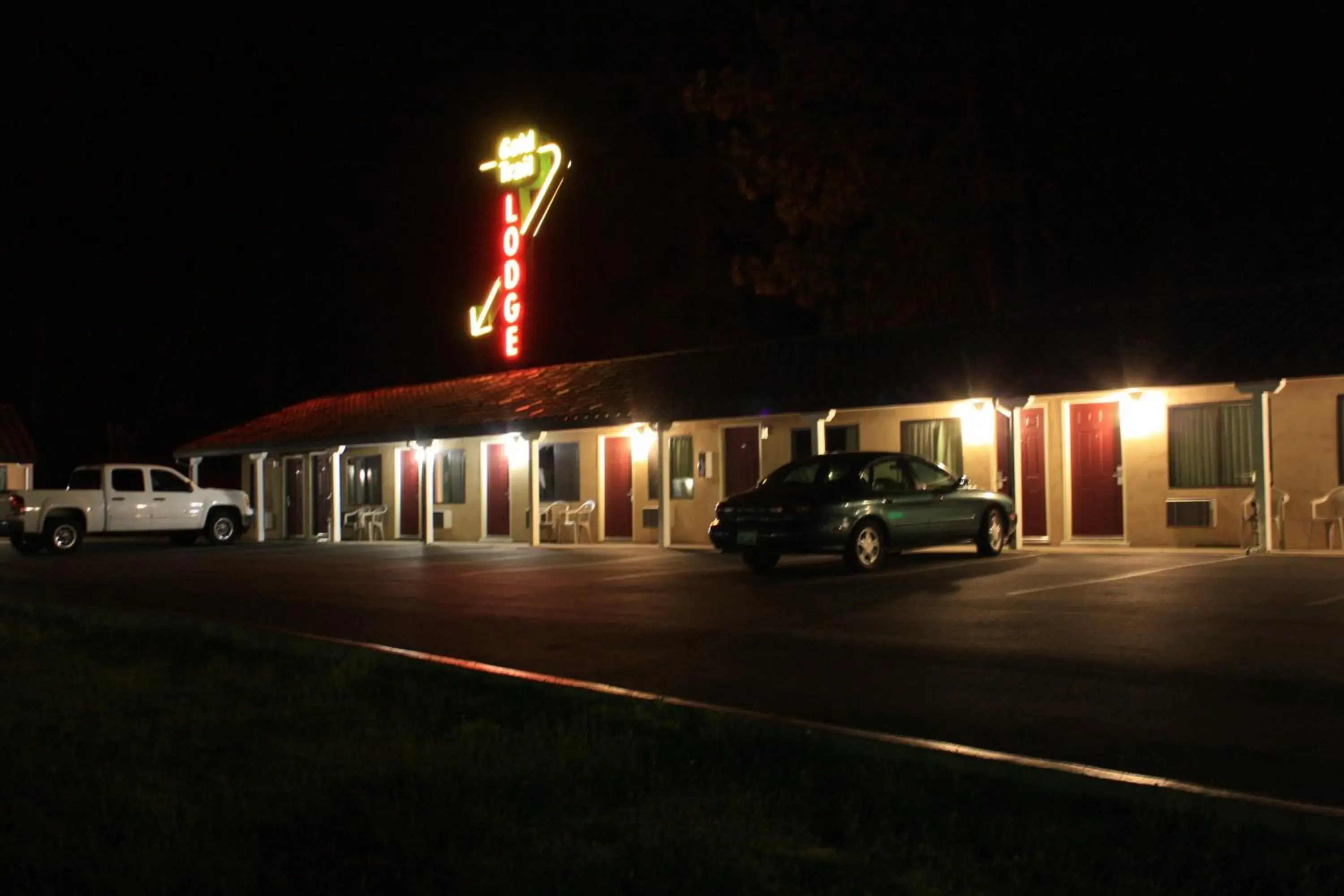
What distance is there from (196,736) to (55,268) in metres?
51.2

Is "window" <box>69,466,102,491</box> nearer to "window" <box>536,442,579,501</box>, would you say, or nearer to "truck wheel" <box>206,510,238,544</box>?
"truck wheel" <box>206,510,238,544</box>

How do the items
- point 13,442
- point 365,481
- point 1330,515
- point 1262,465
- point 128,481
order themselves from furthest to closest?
point 13,442 → point 365,481 → point 128,481 → point 1330,515 → point 1262,465

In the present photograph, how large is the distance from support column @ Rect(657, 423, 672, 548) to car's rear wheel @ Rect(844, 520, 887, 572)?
6400mm

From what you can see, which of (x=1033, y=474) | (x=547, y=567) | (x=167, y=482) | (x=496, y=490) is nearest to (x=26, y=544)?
(x=167, y=482)

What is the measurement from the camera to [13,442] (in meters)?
41.2

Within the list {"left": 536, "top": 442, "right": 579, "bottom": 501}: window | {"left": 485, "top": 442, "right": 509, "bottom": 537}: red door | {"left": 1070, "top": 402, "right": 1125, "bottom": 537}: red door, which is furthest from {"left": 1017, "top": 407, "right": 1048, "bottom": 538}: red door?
{"left": 485, "top": 442, "right": 509, "bottom": 537}: red door

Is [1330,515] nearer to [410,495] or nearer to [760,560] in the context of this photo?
[760,560]

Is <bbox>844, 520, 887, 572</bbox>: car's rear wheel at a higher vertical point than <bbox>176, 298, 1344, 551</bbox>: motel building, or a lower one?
lower

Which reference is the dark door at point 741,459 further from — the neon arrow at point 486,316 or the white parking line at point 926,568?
the neon arrow at point 486,316

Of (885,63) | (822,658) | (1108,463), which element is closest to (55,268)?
(885,63)

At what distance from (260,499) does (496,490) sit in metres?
7.96

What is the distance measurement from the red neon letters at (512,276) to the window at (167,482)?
766 centimetres

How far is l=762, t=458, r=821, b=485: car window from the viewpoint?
60.8 ft

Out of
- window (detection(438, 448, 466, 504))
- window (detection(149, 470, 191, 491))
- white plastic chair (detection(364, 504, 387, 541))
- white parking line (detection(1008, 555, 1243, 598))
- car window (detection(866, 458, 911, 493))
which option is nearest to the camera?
white parking line (detection(1008, 555, 1243, 598))
